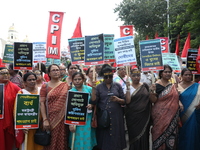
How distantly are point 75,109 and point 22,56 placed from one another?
2392mm

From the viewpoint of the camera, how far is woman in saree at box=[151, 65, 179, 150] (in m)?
4.49

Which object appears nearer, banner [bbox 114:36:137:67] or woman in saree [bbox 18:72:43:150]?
woman in saree [bbox 18:72:43:150]

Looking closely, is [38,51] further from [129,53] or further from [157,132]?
[157,132]

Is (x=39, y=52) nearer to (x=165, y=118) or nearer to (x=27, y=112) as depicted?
(x=27, y=112)

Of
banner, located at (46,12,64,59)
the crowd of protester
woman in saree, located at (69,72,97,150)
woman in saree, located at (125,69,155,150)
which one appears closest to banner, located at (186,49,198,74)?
the crowd of protester

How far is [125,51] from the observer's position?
477 centimetres

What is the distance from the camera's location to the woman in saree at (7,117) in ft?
14.3

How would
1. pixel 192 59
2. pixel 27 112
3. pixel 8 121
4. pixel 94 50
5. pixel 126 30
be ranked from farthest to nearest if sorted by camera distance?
pixel 126 30 → pixel 192 59 → pixel 94 50 → pixel 8 121 → pixel 27 112

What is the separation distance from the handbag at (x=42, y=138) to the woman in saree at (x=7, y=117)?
0.58m

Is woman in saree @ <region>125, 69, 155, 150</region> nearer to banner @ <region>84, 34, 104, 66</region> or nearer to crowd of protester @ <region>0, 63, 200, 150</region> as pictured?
crowd of protester @ <region>0, 63, 200, 150</region>

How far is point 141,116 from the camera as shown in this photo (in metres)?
4.54

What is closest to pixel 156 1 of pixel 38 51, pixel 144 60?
pixel 38 51

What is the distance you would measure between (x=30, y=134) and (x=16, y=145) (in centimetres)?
53

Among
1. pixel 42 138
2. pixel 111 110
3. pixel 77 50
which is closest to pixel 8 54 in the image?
pixel 77 50
